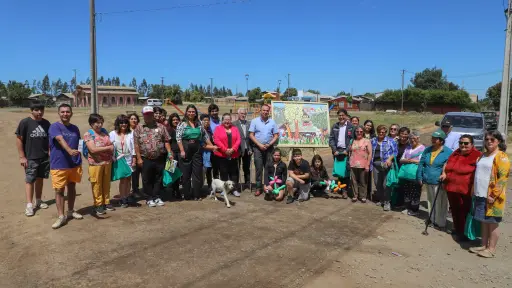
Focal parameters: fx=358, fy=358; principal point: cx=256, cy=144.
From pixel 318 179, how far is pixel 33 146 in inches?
204

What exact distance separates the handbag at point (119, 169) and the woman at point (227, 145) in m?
1.72

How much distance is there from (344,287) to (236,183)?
4014 millimetres

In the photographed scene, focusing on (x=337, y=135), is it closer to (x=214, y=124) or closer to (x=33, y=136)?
(x=214, y=124)

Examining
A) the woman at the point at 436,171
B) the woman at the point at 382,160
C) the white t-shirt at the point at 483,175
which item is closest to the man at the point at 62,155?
the woman at the point at 382,160

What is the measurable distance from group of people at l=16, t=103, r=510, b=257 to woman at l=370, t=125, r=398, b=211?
0.06ft

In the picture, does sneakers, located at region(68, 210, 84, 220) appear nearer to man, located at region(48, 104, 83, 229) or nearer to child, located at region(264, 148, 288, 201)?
man, located at region(48, 104, 83, 229)

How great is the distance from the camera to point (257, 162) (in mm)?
7445

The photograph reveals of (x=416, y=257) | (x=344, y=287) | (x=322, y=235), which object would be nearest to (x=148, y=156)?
(x=322, y=235)

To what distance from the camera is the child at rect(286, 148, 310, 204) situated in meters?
7.04

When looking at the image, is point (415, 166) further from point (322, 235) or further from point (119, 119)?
point (119, 119)

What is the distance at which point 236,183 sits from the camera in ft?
24.4

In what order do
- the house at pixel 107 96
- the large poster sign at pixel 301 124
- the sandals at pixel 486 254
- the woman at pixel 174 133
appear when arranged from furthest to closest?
the house at pixel 107 96, the large poster sign at pixel 301 124, the woman at pixel 174 133, the sandals at pixel 486 254

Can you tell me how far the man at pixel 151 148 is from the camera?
6102mm

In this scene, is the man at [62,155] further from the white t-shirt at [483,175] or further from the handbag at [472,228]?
the handbag at [472,228]
